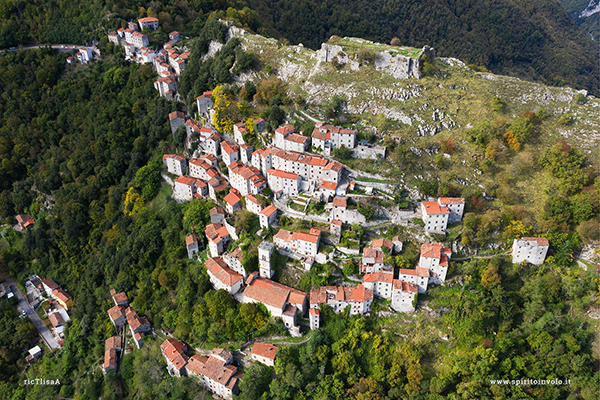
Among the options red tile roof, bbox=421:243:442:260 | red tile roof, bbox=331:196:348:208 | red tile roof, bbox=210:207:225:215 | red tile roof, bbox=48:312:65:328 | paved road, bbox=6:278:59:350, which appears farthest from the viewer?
red tile roof, bbox=48:312:65:328

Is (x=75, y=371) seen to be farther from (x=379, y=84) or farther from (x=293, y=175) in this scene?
(x=379, y=84)

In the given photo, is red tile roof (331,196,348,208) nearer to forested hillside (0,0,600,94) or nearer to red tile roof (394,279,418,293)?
red tile roof (394,279,418,293)

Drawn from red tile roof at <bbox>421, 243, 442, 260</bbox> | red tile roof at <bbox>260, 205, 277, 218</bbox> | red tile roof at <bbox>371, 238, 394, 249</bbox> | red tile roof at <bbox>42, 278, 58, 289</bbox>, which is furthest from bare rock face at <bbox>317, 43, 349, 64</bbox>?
red tile roof at <bbox>42, 278, 58, 289</bbox>

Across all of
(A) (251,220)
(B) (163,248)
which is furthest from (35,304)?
(A) (251,220)

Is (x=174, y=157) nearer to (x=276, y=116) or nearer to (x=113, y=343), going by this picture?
(x=276, y=116)

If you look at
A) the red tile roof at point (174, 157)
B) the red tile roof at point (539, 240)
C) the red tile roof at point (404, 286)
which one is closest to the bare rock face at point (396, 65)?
the red tile roof at point (539, 240)

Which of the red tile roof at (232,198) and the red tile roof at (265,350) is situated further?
the red tile roof at (232,198)

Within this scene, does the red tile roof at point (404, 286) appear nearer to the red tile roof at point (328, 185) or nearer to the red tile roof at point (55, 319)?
the red tile roof at point (328, 185)
